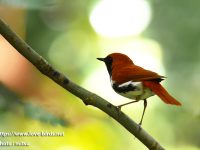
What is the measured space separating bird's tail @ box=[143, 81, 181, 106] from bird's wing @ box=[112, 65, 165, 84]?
19 millimetres

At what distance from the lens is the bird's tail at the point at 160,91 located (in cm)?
171

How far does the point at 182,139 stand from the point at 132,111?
33cm

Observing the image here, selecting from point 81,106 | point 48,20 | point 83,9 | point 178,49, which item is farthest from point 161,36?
point 81,106

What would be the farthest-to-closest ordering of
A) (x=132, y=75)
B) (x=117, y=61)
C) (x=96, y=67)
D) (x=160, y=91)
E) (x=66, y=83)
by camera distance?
(x=96, y=67) < (x=117, y=61) < (x=132, y=75) < (x=160, y=91) < (x=66, y=83)

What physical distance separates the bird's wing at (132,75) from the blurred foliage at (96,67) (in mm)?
343

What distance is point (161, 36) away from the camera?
4.21 m

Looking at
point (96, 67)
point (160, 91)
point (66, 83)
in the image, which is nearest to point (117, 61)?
point (160, 91)

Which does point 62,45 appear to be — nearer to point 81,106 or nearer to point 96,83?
point 96,83

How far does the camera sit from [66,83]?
57.3 inches

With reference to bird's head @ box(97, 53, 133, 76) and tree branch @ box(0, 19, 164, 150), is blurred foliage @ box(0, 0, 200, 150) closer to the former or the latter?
bird's head @ box(97, 53, 133, 76)

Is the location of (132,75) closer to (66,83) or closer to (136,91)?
(136,91)

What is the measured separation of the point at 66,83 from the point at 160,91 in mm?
413

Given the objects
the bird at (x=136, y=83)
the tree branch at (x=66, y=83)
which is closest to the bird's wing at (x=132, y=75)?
the bird at (x=136, y=83)

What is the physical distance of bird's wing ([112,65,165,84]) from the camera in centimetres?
186
